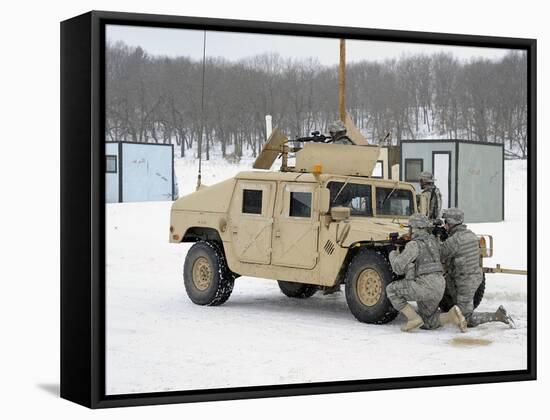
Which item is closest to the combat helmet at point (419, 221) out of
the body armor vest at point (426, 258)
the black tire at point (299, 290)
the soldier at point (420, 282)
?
the soldier at point (420, 282)

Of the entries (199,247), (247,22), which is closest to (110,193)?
(247,22)

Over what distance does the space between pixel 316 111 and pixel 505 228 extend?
207cm

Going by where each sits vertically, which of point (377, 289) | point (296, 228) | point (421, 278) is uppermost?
point (296, 228)

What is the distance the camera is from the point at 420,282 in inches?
485

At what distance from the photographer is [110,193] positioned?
10.6 m

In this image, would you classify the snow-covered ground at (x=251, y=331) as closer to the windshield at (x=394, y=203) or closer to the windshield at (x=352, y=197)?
the windshield at (x=394, y=203)

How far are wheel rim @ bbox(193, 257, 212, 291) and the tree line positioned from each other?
1325mm

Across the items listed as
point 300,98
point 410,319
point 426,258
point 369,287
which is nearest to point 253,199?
point 300,98

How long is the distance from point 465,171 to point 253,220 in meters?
2.06

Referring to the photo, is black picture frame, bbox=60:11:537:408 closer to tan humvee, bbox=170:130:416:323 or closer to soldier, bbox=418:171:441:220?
tan humvee, bbox=170:130:416:323

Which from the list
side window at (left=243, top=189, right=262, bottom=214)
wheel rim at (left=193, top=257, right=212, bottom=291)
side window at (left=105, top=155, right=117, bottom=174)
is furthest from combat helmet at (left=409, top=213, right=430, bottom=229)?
side window at (left=105, top=155, right=117, bottom=174)

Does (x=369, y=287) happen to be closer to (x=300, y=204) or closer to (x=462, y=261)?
(x=462, y=261)

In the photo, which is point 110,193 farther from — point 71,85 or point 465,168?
point 465,168

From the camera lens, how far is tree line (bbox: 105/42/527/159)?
36.0ft
